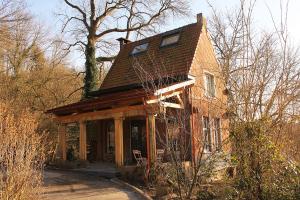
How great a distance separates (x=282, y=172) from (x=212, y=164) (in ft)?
6.05

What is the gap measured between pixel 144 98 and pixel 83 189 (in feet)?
12.4

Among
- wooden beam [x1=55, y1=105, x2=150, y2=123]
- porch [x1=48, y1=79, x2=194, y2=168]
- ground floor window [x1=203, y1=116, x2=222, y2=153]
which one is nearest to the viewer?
ground floor window [x1=203, y1=116, x2=222, y2=153]

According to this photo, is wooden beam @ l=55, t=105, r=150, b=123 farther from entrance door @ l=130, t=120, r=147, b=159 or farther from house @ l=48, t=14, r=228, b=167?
entrance door @ l=130, t=120, r=147, b=159

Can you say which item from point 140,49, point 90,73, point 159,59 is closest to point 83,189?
point 159,59

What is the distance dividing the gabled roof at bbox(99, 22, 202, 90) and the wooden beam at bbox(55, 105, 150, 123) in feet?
10.7

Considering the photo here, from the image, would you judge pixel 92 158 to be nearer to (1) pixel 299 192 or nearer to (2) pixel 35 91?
(2) pixel 35 91

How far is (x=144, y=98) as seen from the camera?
1294cm

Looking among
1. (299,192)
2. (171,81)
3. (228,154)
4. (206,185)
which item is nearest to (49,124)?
(171,81)

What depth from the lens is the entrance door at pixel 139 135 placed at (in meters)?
18.8

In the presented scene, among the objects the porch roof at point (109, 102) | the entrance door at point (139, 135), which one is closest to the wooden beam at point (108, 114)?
the porch roof at point (109, 102)

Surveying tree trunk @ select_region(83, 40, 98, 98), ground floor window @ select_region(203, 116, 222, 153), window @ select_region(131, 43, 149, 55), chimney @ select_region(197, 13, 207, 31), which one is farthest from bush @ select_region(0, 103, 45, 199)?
tree trunk @ select_region(83, 40, 98, 98)

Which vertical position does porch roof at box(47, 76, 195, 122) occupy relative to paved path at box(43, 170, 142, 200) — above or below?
above

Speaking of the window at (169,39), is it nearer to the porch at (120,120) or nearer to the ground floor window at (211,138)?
the porch at (120,120)

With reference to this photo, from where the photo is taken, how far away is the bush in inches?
270
